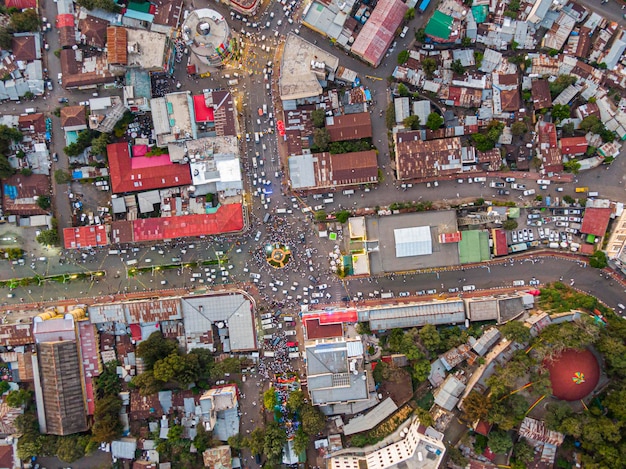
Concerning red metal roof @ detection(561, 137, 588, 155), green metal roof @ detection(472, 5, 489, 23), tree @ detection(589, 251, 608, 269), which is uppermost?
green metal roof @ detection(472, 5, 489, 23)

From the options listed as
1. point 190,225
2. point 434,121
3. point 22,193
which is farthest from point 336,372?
point 22,193

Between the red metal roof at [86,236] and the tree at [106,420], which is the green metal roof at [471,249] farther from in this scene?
the tree at [106,420]

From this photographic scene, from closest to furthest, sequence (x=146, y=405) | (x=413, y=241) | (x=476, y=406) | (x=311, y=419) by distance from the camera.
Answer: (x=476, y=406), (x=311, y=419), (x=413, y=241), (x=146, y=405)

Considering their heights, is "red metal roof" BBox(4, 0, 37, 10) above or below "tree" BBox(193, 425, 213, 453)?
above

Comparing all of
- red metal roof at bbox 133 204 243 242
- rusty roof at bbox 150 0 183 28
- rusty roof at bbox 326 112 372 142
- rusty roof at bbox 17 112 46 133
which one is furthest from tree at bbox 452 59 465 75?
rusty roof at bbox 17 112 46 133

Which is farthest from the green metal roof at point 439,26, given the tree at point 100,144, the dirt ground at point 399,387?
the tree at point 100,144

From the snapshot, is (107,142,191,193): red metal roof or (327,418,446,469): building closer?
(327,418,446,469): building

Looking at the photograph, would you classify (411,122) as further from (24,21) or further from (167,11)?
(24,21)

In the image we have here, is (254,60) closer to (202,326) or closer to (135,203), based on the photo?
(135,203)

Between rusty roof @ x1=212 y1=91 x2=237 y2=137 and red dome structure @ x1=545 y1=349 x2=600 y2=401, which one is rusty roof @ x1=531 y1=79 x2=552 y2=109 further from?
rusty roof @ x1=212 y1=91 x2=237 y2=137
